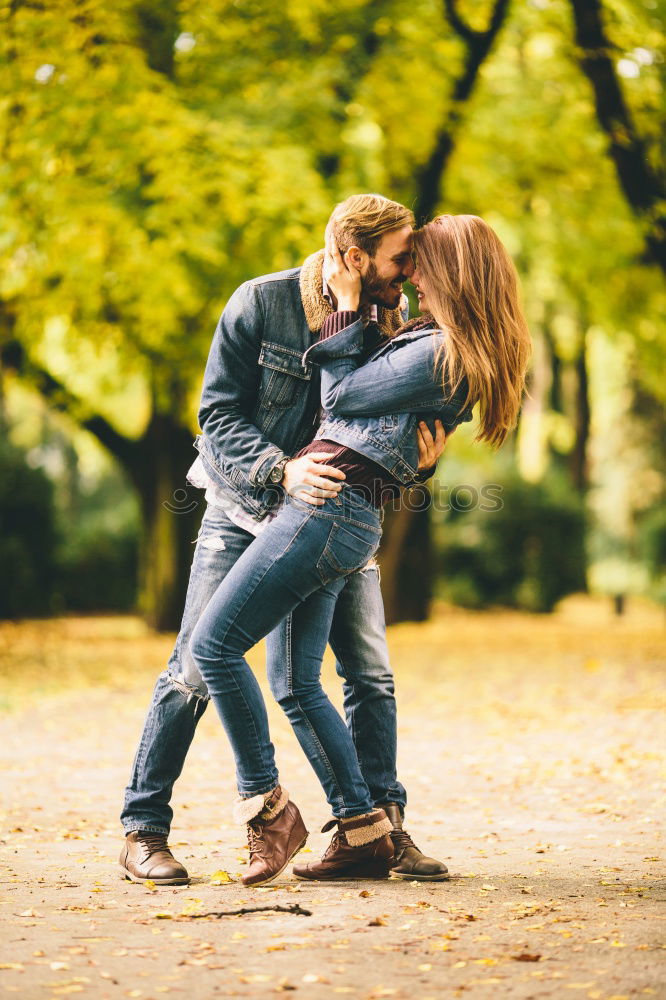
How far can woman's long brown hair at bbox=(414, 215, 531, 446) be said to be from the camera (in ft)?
12.7

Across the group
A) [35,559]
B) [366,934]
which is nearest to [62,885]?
[366,934]

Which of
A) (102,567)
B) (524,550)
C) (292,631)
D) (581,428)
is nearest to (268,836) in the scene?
A: (292,631)

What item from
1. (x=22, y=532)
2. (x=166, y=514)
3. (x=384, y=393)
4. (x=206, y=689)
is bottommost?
(x=22, y=532)

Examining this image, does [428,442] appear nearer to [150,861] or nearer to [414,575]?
[150,861]

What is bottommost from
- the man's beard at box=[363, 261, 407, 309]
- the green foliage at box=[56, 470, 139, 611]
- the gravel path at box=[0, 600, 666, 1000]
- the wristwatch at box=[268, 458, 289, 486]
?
the green foliage at box=[56, 470, 139, 611]

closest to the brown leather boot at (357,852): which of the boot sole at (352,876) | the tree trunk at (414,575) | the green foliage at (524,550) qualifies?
the boot sole at (352,876)

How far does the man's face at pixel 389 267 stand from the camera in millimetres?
3911

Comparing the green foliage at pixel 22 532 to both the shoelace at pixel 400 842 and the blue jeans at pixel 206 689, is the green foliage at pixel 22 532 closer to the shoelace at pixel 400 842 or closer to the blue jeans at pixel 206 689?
the blue jeans at pixel 206 689

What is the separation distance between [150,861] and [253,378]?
1.61m

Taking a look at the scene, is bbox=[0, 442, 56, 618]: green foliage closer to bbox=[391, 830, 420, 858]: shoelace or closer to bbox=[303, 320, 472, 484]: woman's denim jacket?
bbox=[391, 830, 420, 858]: shoelace

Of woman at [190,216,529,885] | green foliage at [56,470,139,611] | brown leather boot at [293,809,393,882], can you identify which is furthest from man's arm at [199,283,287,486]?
green foliage at [56,470,139,611]

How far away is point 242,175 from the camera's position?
Result: 36.0ft

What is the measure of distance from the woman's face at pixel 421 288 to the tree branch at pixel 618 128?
362 inches

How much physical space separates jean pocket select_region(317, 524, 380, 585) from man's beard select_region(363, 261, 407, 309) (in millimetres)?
737
